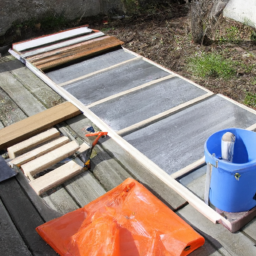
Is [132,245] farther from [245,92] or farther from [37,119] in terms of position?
[245,92]

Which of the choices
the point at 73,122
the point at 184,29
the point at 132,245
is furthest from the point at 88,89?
the point at 184,29

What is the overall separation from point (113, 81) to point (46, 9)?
9.91ft

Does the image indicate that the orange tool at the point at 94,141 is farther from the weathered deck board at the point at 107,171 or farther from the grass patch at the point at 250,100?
the grass patch at the point at 250,100

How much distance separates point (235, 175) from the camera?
207 cm

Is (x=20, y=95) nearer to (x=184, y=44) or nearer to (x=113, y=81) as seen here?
(x=113, y=81)

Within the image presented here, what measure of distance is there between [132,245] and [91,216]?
42 cm

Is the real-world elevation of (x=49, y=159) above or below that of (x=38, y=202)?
above

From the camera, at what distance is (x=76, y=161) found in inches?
117

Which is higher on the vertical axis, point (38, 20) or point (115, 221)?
point (38, 20)

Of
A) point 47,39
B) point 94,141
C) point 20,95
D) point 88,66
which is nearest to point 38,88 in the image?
point 20,95

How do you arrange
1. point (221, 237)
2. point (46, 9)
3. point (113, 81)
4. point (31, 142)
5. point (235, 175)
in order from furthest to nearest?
point (46, 9), point (113, 81), point (31, 142), point (221, 237), point (235, 175)

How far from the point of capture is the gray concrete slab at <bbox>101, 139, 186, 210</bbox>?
2.54 metres

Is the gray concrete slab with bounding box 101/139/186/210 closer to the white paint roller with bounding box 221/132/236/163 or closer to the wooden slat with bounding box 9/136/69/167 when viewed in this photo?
the wooden slat with bounding box 9/136/69/167

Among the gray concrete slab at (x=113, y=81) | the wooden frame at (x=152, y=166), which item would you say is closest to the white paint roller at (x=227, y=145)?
the wooden frame at (x=152, y=166)
